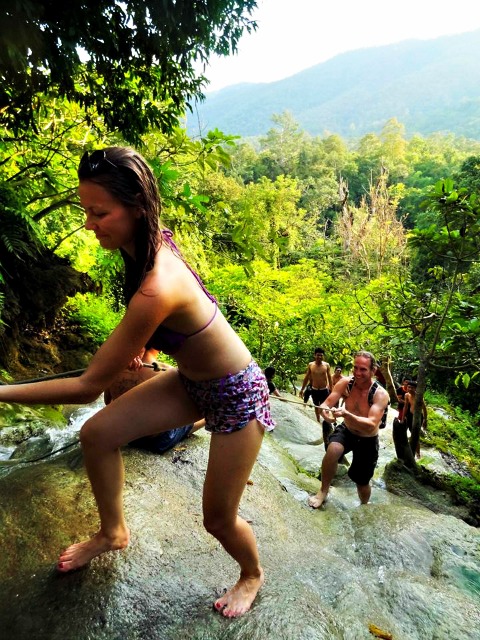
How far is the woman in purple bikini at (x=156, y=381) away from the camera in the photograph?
1.57 metres

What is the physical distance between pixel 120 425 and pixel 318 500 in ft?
11.1

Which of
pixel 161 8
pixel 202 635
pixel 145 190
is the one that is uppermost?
pixel 161 8

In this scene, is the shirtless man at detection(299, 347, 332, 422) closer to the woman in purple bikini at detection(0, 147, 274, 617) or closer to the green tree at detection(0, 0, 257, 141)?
the green tree at detection(0, 0, 257, 141)

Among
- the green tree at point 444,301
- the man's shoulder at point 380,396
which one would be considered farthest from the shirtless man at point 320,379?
the man's shoulder at point 380,396

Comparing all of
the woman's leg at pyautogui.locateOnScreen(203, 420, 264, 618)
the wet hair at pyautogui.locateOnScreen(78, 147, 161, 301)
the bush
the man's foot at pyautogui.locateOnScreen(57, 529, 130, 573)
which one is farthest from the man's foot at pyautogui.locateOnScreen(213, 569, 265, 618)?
the bush

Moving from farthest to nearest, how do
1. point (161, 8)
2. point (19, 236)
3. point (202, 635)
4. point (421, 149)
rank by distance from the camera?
point (421, 149), point (19, 236), point (161, 8), point (202, 635)

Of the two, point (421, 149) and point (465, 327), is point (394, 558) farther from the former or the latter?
point (421, 149)

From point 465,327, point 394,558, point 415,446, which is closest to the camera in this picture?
point 394,558

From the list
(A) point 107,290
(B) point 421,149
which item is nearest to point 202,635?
(A) point 107,290

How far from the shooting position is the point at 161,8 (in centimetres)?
394

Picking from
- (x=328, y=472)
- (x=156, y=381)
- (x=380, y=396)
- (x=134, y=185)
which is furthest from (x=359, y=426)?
(x=134, y=185)

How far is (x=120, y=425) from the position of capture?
1.86 metres

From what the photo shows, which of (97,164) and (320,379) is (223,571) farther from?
(320,379)

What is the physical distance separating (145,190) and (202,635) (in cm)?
193
